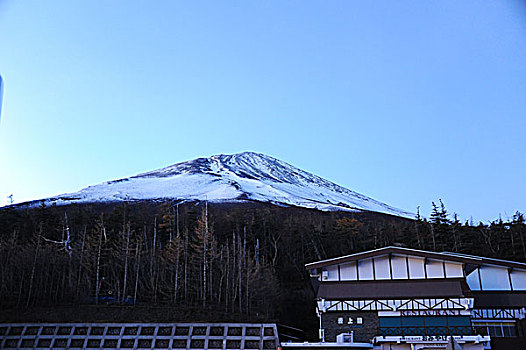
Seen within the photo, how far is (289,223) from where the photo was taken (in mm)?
38812

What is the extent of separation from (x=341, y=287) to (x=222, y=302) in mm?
6780

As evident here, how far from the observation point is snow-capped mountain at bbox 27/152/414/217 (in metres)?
70.5

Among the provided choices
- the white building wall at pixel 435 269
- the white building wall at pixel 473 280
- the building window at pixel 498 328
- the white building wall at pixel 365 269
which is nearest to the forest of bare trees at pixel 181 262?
the white building wall at pixel 365 269

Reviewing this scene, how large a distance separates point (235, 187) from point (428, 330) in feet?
195

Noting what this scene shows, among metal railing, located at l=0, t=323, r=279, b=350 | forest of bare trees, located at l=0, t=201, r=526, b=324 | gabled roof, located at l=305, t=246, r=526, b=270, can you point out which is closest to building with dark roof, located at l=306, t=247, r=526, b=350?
gabled roof, located at l=305, t=246, r=526, b=270

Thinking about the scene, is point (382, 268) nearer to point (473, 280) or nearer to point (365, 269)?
point (365, 269)

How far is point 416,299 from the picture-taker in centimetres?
1920

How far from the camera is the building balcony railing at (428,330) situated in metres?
18.5

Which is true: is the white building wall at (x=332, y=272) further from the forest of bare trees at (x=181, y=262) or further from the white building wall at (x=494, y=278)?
the white building wall at (x=494, y=278)

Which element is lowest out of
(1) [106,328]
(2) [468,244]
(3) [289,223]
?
(1) [106,328]

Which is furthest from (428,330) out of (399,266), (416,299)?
(399,266)

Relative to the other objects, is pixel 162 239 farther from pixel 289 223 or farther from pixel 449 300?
pixel 449 300

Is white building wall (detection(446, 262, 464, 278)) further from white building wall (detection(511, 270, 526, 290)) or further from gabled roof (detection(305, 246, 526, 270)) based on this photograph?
white building wall (detection(511, 270, 526, 290))

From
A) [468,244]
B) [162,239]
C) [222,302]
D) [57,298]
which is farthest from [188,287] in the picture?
[468,244]
